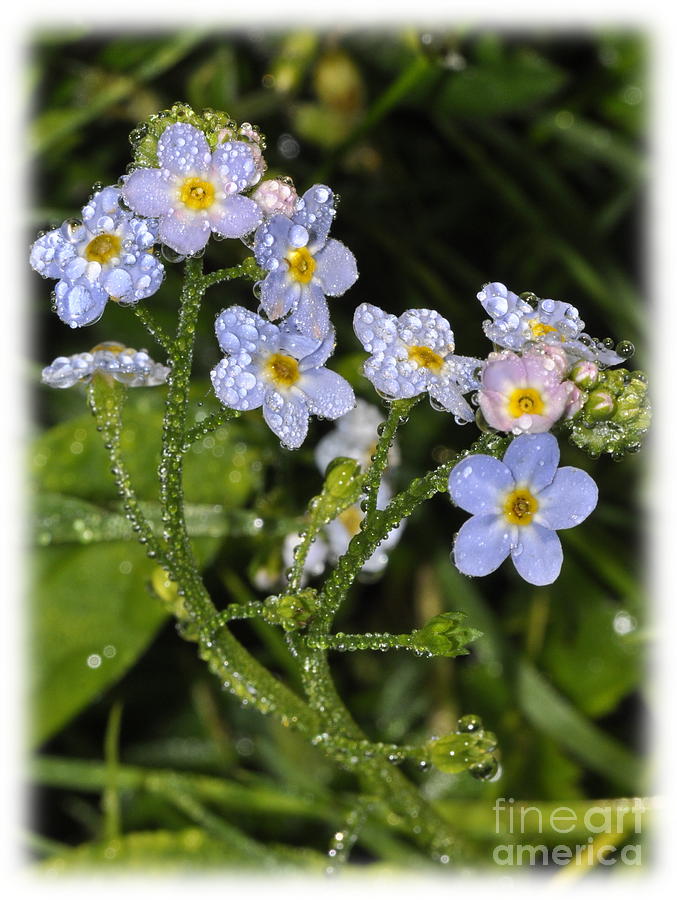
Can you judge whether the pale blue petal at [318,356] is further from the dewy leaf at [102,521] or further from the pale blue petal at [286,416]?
the dewy leaf at [102,521]

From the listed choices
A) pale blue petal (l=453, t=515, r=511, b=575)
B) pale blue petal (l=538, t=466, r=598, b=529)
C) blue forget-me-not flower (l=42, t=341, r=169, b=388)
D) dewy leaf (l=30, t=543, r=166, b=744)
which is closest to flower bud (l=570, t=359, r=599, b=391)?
pale blue petal (l=538, t=466, r=598, b=529)

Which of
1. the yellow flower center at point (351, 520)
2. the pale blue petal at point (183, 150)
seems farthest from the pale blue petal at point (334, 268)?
the yellow flower center at point (351, 520)

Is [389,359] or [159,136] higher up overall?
[159,136]

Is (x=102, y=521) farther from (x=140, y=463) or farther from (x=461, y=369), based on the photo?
(x=461, y=369)

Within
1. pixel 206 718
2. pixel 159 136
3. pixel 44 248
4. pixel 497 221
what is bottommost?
pixel 206 718

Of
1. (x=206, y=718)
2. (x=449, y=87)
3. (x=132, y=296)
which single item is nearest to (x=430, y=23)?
(x=449, y=87)

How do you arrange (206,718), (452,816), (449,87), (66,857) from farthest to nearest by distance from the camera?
(449,87) < (206,718) < (452,816) < (66,857)

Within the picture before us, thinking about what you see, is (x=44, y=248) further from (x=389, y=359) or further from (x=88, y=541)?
(x=88, y=541)
